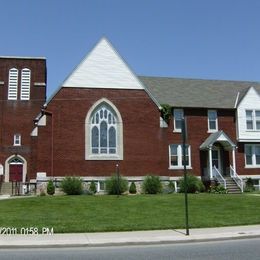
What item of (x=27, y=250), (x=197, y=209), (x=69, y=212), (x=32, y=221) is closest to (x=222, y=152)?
(x=197, y=209)

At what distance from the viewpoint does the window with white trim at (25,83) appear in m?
46.3

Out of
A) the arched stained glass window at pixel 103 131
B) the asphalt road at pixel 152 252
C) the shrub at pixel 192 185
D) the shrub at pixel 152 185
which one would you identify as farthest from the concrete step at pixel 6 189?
the asphalt road at pixel 152 252

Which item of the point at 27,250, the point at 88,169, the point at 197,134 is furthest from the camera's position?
the point at 197,134

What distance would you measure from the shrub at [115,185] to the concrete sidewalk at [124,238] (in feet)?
51.5

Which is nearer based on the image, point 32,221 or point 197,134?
point 32,221

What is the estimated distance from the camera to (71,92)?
33.8 m

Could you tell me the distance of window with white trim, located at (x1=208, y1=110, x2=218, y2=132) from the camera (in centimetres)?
3878

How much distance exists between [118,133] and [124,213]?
15066mm

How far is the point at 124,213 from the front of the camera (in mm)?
19625

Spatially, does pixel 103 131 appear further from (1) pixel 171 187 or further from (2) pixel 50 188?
(1) pixel 171 187

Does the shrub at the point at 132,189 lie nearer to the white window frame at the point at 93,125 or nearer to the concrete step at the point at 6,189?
the white window frame at the point at 93,125

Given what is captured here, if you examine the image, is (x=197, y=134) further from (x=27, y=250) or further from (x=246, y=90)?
(x=27, y=250)

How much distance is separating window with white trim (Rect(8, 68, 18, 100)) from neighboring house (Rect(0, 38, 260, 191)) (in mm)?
12433

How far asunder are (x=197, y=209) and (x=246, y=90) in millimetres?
21335
